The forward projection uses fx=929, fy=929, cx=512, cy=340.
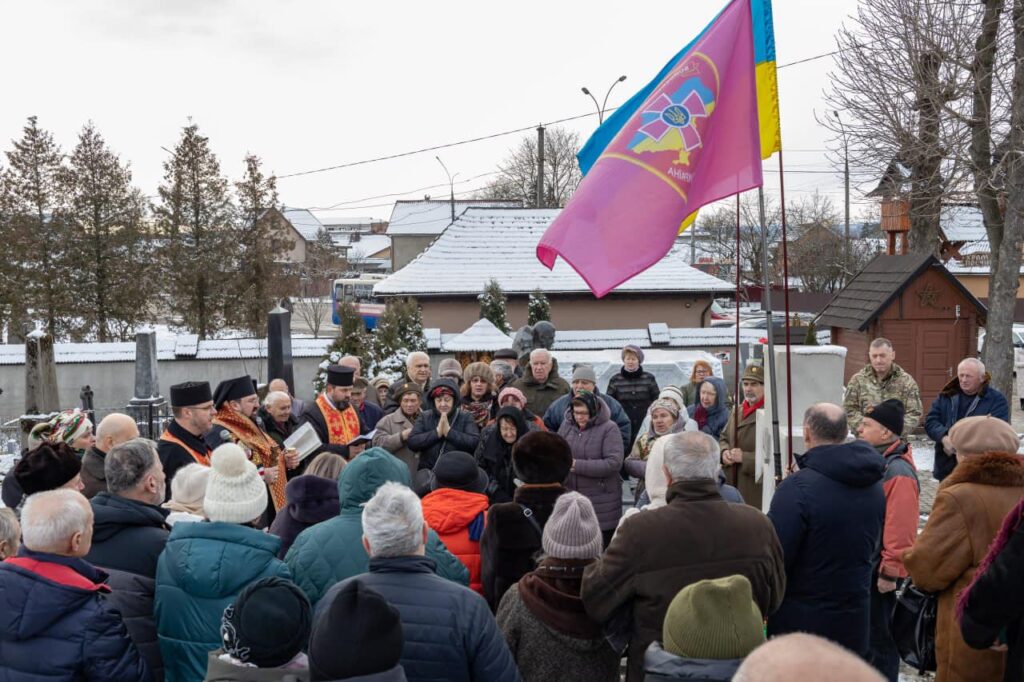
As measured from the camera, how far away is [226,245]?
1071 inches

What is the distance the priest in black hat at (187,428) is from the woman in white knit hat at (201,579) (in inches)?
79.1

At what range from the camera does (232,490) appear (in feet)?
11.9

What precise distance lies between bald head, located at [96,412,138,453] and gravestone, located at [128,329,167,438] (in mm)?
8621

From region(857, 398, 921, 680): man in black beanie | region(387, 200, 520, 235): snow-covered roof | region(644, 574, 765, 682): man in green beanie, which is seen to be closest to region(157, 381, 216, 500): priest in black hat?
region(644, 574, 765, 682): man in green beanie

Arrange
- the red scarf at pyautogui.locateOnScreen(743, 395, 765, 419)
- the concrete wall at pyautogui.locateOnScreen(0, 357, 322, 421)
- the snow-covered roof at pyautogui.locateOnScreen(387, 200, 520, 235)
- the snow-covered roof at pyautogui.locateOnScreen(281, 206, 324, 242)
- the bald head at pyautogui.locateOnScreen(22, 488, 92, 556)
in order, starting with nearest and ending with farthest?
1. the bald head at pyautogui.locateOnScreen(22, 488, 92, 556)
2. the red scarf at pyautogui.locateOnScreen(743, 395, 765, 419)
3. the concrete wall at pyautogui.locateOnScreen(0, 357, 322, 421)
4. the snow-covered roof at pyautogui.locateOnScreen(387, 200, 520, 235)
5. the snow-covered roof at pyautogui.locateOnScreen(281, 206, 324, 242)

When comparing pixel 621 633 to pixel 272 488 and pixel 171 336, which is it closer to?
pixel 272 488

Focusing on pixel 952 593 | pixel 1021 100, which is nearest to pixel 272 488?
pixel 952 593

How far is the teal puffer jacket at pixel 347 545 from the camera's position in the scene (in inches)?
144

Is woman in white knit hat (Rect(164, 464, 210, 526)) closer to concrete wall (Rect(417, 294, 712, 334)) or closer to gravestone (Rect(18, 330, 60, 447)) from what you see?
gravestone (Rect(18, 330, 60, 447))

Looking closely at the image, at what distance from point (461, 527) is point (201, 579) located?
1425 mm

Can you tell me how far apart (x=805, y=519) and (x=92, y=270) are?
25.1m

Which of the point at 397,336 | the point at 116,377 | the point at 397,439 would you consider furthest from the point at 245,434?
the point at 116,377

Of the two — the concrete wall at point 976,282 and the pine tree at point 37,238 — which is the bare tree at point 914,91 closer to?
the pine tree at point 37,238

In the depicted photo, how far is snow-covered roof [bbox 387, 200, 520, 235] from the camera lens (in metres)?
63.0
